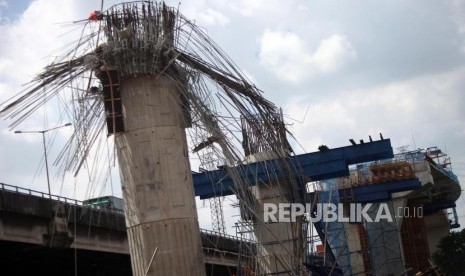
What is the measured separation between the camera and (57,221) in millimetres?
29000

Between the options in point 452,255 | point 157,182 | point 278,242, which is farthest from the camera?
point 452,255

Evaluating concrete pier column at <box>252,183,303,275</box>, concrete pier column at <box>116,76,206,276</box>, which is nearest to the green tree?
concrete pier column at <box>252,183,303,275</box>

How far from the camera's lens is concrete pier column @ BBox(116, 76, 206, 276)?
1050cm

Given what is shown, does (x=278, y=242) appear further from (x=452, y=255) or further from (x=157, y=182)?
(x=452, y=255)

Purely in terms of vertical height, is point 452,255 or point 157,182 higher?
point 157,182

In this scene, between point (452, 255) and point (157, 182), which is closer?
point (157, 182)

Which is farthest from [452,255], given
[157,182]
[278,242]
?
[157,182]

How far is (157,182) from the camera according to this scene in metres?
10.6

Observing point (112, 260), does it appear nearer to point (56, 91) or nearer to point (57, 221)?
point (57, 221)

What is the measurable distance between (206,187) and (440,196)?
3341 cm

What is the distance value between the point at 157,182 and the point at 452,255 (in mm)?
37396

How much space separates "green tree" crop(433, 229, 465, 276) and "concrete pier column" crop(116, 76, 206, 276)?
3493cm

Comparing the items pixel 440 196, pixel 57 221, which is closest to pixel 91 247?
pixel 57 221

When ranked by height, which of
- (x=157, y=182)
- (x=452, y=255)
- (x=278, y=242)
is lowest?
(x=452, y=255)
